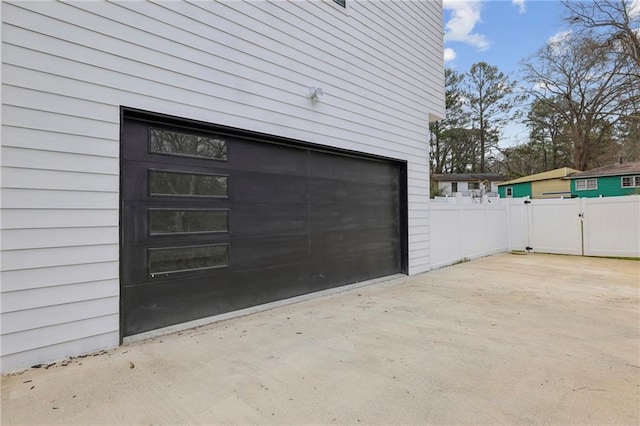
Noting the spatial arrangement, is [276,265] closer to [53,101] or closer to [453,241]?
[53,101]

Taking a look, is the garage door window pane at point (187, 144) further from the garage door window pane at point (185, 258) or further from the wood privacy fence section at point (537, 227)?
the wood privacy fence section at point (537, 227)

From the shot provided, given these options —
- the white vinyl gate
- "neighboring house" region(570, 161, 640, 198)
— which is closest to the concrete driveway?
the white vinyl gate

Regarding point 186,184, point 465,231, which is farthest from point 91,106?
point 465,231

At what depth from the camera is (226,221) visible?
12.2ft

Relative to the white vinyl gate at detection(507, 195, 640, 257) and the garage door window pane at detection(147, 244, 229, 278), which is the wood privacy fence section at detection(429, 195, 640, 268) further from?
the garage door window pane at detection(147, 244, 229, 278)

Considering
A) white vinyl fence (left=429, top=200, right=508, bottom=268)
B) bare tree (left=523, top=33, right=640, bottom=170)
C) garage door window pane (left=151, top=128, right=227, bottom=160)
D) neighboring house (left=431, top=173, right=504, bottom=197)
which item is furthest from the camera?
neighboring house (left=431, top=173, right=504, bottom=197)

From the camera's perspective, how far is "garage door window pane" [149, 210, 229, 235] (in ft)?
10.4

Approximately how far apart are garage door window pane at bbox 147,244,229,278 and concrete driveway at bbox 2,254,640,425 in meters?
0.61

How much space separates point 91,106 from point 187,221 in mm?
1232

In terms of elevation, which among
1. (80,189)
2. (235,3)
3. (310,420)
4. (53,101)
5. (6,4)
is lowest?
(310,420)

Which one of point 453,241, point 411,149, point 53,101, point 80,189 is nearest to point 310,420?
point 80,189

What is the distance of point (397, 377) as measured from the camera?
2.34 meters

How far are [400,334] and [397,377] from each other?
0.87 m

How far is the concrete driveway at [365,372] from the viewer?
75.5 inches
